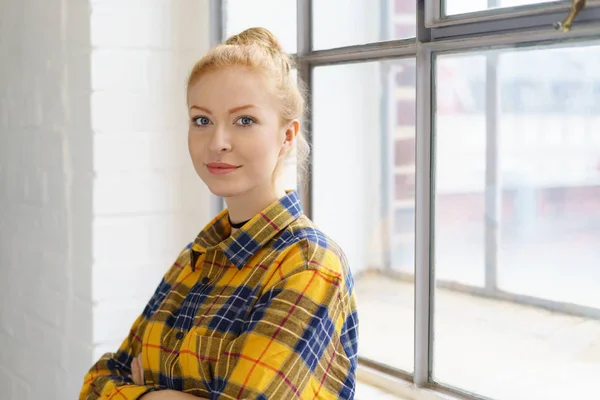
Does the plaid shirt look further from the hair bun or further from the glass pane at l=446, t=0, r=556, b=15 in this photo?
the glass pane at l=446, t=0, r=556, b=15

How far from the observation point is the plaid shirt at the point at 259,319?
1270 millimetres

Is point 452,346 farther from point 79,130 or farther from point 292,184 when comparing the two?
point 79,130

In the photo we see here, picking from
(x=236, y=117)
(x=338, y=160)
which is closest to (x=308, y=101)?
(x=338, y=160)

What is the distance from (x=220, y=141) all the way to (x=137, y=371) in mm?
500

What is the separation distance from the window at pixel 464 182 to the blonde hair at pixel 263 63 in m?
0.30

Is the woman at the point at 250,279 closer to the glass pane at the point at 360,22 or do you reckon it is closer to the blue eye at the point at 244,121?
the blue eye at the point at 244,121

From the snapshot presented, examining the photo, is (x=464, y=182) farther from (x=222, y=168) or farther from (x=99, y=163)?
(x=99, y=163)

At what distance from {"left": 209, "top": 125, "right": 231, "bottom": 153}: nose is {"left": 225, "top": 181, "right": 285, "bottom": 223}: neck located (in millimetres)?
103

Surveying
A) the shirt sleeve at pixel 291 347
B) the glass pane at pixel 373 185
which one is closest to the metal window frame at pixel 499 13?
the glass pane at pixel 373 185

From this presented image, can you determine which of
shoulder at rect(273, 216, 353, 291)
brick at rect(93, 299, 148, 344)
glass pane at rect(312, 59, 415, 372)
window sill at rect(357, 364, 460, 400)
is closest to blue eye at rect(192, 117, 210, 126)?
shoulder at rect(273, 216, 353, 291)

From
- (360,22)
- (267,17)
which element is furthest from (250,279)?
(267,17)

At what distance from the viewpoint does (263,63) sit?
144 cm

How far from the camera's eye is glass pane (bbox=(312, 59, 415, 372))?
75.4 inches

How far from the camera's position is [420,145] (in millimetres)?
1642
